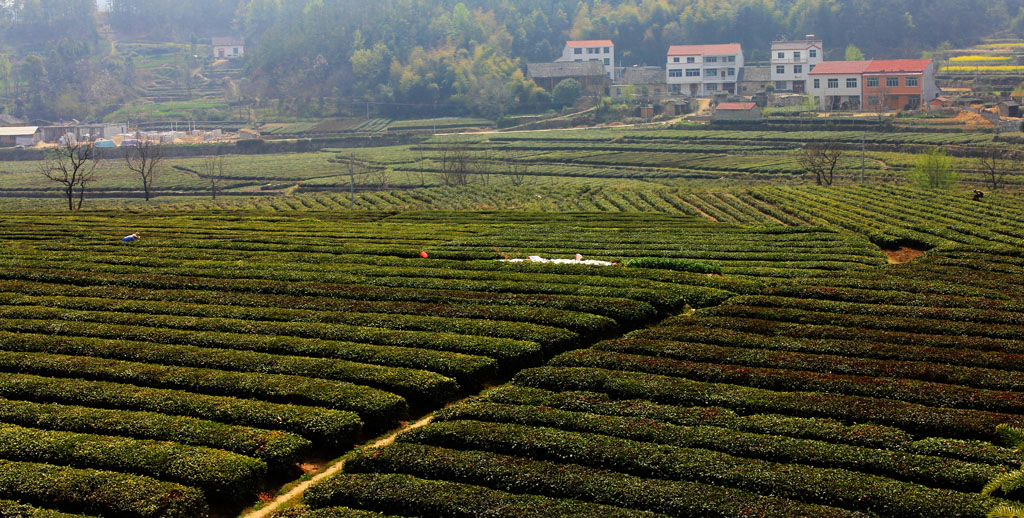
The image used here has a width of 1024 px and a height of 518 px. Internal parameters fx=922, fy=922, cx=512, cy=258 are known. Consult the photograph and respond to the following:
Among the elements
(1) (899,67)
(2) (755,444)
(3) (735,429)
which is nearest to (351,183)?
(3) (735,429)

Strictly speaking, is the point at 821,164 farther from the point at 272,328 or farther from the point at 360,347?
the point at 360,347

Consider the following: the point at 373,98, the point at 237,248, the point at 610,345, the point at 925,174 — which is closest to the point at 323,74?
the point at 373,98

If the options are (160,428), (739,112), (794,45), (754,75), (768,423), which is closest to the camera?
(768,423)

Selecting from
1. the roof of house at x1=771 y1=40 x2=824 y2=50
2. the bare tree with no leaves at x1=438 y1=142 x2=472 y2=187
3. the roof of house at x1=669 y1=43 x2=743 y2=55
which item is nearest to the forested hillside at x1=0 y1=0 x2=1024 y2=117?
the roof of house at x1=669 y1=43 x2=743 y2=55

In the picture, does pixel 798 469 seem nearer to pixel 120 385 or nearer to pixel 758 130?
pixel 120 385

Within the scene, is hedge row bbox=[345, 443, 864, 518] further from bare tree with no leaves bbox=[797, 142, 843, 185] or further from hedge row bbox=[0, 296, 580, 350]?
bare tree with no leaves bbox=[797, 142, 843, 185]
